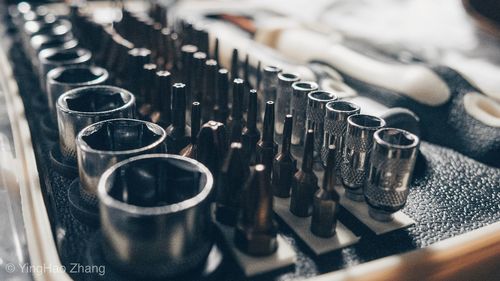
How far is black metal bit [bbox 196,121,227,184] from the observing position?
0.68 m

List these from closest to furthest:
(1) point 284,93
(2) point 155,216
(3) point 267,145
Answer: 1. (2) point 155,216
2. (3) point 267,145
3. (1) point 284,93

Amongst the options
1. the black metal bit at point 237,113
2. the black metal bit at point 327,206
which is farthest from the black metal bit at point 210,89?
the black metal bit at point 327,206

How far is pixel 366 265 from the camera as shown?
1.91 feet

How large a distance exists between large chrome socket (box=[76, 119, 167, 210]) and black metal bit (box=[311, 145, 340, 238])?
23 centimetres

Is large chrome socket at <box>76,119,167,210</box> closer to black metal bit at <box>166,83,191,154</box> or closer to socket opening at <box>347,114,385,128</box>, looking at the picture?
black metal bit at <box>166,83,191,154</box>

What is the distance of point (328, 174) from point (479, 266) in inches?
10.3

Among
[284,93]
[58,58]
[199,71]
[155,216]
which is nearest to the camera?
[155,216]

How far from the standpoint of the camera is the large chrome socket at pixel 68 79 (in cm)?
87

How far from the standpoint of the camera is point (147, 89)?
0.92 metres

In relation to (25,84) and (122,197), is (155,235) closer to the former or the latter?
(122,197)

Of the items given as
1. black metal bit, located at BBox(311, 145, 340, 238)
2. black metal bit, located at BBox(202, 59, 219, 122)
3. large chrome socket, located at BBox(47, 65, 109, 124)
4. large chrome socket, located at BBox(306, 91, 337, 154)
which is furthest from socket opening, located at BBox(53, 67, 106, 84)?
black metal bit, located at BBox(311, 145, 340, 238)

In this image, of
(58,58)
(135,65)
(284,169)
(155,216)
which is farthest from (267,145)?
(58,58)

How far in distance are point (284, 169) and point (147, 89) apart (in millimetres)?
359

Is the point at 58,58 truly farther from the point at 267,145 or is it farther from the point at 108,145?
the point at 267,145
